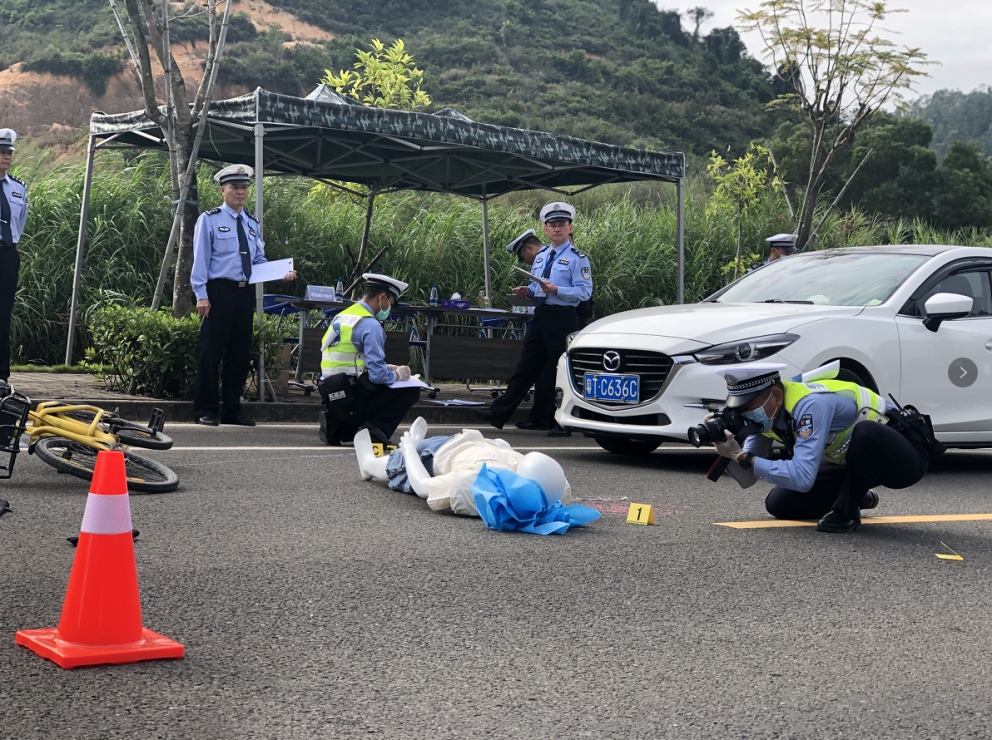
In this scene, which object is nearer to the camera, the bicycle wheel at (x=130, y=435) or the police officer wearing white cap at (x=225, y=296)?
the bicycle wheel at (x=130, y=435)

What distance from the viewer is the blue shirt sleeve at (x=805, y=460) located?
5402 mm

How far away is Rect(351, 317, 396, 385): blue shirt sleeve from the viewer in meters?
8.21

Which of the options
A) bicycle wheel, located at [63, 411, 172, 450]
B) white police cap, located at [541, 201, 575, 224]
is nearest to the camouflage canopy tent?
white police cap, located at [541, 201, 575, 224]

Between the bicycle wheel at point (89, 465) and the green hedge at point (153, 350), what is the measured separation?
426cm

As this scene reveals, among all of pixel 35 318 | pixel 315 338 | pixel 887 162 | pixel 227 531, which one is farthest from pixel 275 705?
pixel 887 162

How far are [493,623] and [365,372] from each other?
4511 mm

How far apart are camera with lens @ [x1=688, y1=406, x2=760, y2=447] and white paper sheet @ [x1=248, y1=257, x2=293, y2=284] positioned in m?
5.06

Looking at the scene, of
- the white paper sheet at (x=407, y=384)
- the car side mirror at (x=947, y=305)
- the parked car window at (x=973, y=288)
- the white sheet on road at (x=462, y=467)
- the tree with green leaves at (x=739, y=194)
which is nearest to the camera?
the white sheet on road at (x=462, y=467)

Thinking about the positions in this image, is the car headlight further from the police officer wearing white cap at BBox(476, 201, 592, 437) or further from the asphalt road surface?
the police officer wearing white cap at BBox(476, 201, 592, 437)

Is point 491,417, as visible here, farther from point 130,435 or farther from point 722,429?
point 722,429

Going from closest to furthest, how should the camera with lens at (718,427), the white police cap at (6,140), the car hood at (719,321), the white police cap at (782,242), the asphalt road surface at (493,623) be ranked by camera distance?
1. the asphalt road surface at (493,623)
2. the camera with lens at (718,427)
3. the car hood at (719,321)
4. the white police cap at (6,140)
5. the white police cap at (782,242)

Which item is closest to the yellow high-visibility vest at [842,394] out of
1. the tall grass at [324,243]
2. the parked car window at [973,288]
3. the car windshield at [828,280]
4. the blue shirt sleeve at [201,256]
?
the car windshield at [828,280]

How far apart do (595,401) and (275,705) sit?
208 inches

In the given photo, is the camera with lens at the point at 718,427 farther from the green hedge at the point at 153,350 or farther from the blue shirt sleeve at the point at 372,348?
the green hedge at the point at 153,350
